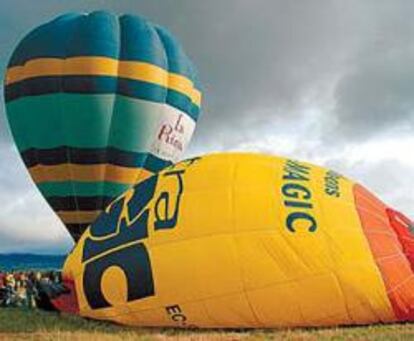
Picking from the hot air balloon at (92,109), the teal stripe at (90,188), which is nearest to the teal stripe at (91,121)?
the hot air balloon at (92,109)

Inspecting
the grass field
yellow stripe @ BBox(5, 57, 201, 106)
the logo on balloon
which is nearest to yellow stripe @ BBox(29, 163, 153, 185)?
yellow stripe @ BBox(5, 57, 201, 106)

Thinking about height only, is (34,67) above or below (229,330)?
above

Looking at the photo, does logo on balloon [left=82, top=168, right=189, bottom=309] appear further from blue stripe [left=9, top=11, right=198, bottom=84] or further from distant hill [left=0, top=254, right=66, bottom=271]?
distant hill [left=0, top=254, right=66, bottom=271]

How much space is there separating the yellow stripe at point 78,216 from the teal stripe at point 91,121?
6.13 ft

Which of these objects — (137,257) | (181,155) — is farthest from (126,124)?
(137,257)

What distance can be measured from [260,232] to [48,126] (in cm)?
1184

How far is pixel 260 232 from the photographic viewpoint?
41.7 feet

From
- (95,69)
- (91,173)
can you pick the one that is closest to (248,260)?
(91,173)

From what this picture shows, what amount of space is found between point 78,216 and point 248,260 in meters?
10.9

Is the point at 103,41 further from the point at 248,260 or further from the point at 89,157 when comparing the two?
the point at 248,260

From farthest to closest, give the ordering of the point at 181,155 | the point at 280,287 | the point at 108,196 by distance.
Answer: the point at 181,155 → the point at 108,196 → the point at 280,287

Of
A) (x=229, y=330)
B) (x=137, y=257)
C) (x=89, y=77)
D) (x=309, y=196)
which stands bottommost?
(x=229, y=330)

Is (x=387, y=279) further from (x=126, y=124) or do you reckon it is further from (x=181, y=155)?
(x=181, y=155)

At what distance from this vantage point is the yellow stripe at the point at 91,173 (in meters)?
22.5
